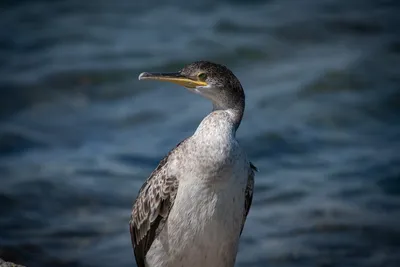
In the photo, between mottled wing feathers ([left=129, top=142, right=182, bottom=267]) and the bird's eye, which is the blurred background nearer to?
mottled wing feathers ([left=129, top=142, right=182, bottom=267])

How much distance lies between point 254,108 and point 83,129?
260cm

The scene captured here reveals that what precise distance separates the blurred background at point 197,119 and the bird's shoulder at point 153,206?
304 centimetres

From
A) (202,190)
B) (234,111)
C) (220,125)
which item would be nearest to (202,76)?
(234,111)

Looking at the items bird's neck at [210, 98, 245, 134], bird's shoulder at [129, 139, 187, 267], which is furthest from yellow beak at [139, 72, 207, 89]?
bird's shoulder at [129, 139, 187, 267]

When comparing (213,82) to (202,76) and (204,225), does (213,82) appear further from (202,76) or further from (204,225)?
(204,225)

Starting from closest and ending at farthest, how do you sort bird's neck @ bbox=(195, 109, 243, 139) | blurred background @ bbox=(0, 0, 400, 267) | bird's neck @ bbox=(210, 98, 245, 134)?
bird's neck @ bbox=(195, 109, 243, 139)
bird's neck @ bbox=(210, 98, 245, 134)
blurred background @ bbox=(0, 0, 400, 267)

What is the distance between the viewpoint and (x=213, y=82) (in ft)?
22.7

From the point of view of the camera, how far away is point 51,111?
14578 mm

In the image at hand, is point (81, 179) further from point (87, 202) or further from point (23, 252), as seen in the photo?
point (23, 252)

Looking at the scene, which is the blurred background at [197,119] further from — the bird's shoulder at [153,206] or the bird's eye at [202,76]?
the bird's eye at [202,76]

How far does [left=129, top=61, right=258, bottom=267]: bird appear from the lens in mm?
6629

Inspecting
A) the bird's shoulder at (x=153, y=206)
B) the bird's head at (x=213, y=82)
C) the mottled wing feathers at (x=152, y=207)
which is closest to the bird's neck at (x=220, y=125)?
the bird's head at (x=213, y=82)

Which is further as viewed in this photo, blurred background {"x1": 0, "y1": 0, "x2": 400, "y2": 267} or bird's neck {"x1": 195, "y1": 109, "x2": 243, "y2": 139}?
blurred background {"x1": 0, "y1": 0, "x2": 400, "y2": 267}

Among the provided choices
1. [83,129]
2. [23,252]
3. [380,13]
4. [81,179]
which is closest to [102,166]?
[81,179]
